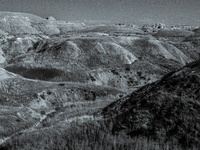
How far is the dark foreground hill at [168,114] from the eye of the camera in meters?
6.59

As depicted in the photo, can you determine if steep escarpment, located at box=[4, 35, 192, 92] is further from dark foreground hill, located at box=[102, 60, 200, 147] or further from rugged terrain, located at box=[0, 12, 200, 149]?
dark foreground hill, located at box=[102, 60, 200, 147]

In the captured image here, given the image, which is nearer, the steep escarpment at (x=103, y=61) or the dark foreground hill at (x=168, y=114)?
the dark foreground hill at (x=168, y=114)

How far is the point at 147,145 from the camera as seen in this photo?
5711 mm

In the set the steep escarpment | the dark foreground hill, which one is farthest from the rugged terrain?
the steep escarpment

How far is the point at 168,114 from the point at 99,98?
1586cm

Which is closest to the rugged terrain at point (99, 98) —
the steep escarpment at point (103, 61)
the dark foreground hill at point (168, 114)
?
the dark foreground hill at point (168, 114)

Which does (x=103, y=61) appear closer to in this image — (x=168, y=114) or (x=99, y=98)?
(x=99, y=98)

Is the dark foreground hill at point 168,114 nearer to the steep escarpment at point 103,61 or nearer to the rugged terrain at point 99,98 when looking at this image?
the rugged terrain at point 99,98

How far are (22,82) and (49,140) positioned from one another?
18.5m

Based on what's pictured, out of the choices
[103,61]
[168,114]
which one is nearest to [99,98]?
[168,114]

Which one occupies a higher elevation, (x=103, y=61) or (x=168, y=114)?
(x=168, y=114)

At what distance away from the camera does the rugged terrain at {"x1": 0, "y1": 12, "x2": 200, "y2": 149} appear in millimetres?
6605

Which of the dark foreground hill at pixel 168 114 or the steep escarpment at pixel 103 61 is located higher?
the dark foreground hill at pixel 168 114

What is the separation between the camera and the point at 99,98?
2294 centimetres
